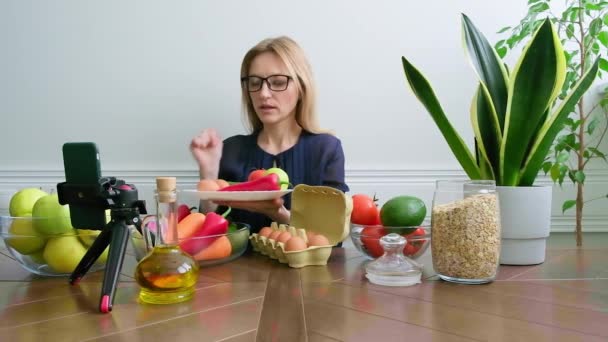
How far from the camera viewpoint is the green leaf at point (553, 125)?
804mm

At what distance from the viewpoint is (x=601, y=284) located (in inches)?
27.7

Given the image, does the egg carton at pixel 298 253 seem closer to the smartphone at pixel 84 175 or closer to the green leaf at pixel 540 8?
the smartphone at pixel 84 175

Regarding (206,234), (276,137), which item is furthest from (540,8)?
(206,234)

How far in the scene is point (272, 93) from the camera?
144 cm

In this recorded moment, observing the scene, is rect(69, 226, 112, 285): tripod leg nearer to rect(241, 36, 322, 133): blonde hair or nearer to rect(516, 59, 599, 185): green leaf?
rect(516, 59, 599, 185): green leaf

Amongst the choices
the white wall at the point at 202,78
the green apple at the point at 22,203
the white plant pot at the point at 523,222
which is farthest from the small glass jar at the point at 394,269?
the white wall at the point at 202,78

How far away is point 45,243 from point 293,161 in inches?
36.9

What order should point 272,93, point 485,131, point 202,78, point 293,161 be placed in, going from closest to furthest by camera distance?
point 485,131, point 272,93, point 293,161, point 202,78

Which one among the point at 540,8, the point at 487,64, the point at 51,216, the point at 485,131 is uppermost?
the point at 540,8

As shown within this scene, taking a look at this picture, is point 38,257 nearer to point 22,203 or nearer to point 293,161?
point 22,203

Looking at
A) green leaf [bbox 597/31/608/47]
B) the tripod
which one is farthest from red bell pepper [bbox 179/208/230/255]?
green leaf [bbox 597/31/608/47]

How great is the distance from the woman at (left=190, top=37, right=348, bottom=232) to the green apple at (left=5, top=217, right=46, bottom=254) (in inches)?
25.1

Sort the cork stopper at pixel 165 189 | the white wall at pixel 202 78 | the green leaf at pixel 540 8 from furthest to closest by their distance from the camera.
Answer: the white wall at pixel 202 78, the green leaf at pixel 540 8, the cork stopper at pixel 165 189

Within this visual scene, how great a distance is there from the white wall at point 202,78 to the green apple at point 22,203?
1.00 m
